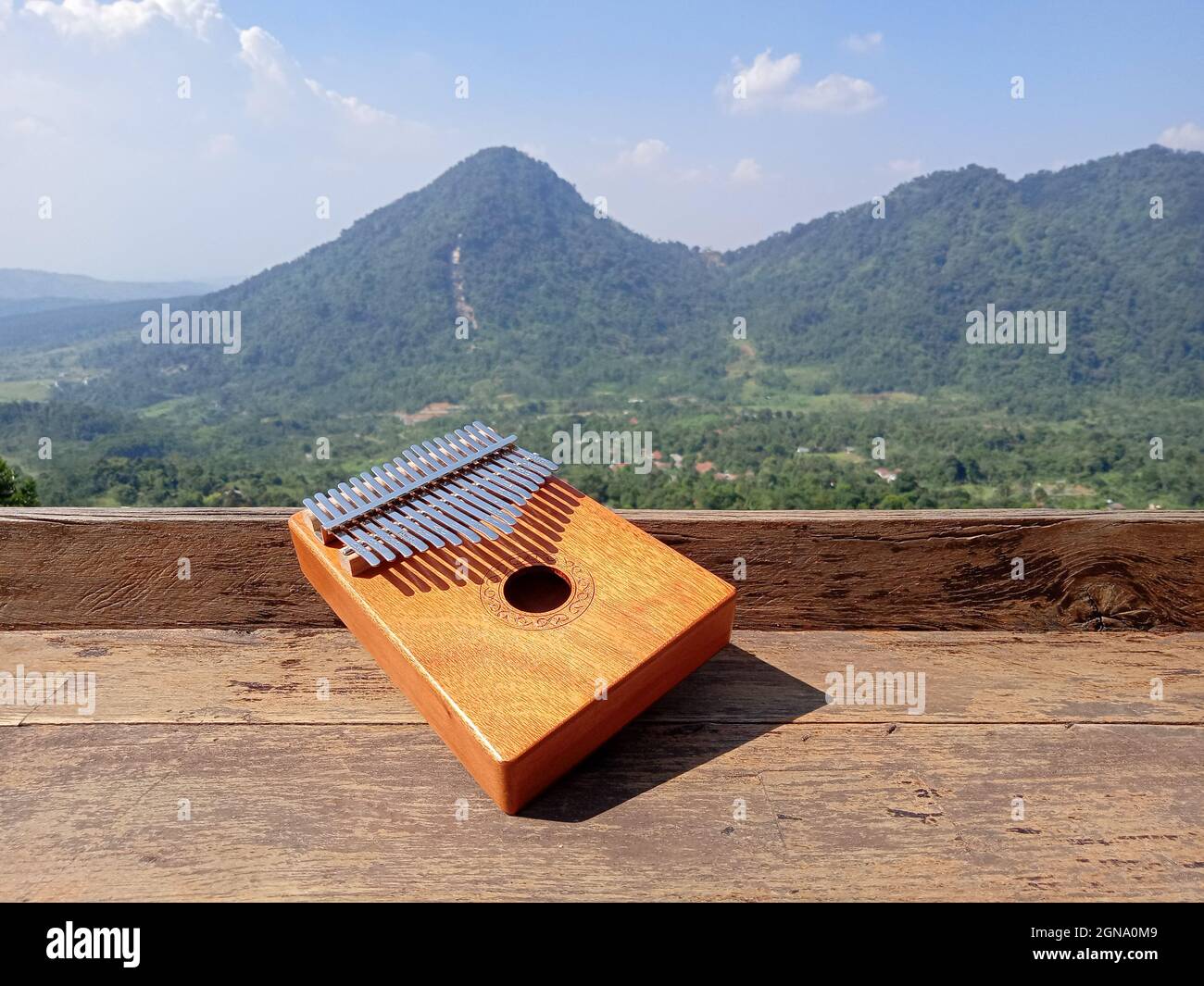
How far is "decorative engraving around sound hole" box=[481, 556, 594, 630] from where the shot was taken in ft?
5.25

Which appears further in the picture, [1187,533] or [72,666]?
[1187,533]

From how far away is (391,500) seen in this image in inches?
75.1

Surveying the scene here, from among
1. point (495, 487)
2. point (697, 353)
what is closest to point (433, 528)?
point (495, 487)

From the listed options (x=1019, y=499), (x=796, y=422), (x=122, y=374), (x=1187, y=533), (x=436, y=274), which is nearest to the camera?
(x=1187, y=533)

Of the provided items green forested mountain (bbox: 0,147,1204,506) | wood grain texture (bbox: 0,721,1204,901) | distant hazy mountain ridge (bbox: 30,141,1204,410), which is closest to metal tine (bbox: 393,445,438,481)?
wood grain texture (bbox: 0,721,1204,901)

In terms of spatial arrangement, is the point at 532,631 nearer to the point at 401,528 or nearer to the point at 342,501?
the point at 401,528

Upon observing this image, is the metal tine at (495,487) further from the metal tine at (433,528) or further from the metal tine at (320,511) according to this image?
the metal tine at (320,511)

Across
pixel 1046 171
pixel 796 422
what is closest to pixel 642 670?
pixel 796 422

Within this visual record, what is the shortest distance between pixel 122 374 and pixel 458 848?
3679 inches

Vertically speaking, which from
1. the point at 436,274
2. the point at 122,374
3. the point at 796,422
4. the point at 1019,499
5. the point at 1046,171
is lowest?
the point at 1019,499

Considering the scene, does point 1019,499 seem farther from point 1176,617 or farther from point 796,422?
point 1176,617

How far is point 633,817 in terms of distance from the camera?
138 centimetres

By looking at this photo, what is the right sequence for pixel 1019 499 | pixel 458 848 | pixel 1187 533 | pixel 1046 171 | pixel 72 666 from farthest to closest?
pixel 1046 171
pixel 1019 499
pixel 1187 533
pixel 72 666
pixel 458 848

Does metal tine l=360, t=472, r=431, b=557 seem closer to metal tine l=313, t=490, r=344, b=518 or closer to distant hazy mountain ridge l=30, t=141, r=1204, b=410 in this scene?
metal tine l=313, t=490, r=344, b=518
